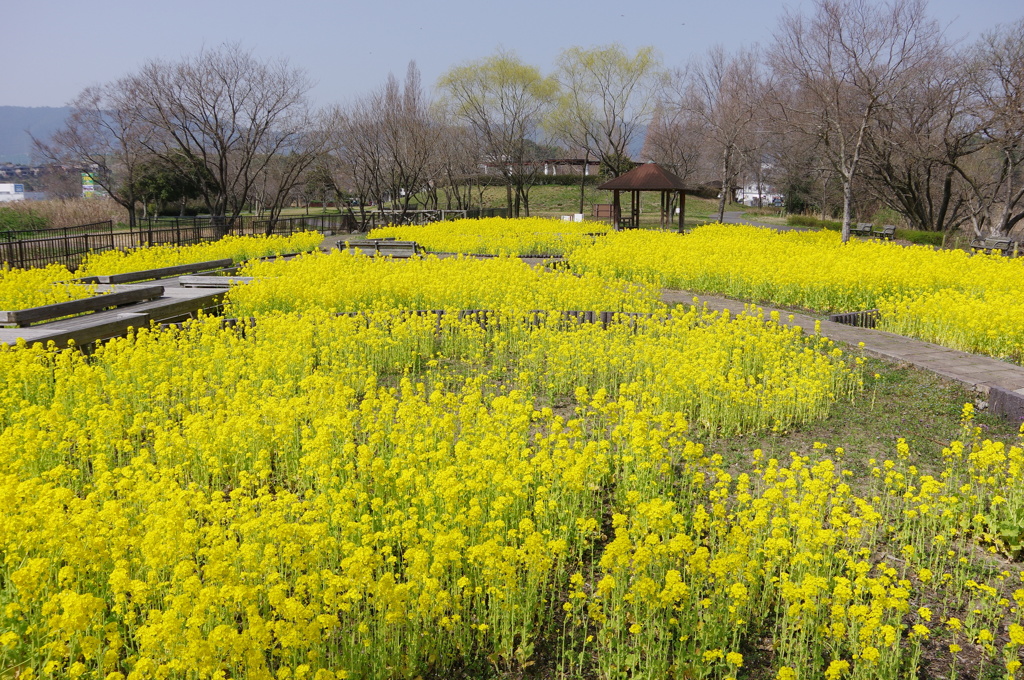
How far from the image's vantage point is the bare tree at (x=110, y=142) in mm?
35931

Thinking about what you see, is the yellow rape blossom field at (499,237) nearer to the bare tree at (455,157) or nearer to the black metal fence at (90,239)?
the black metal fence at (90,239)

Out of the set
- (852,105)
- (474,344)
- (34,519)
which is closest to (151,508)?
(34,519)

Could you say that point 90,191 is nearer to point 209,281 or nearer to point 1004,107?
point 209,281

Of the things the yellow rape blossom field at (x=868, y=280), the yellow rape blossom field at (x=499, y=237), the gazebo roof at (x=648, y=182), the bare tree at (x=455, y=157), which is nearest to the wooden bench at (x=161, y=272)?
the yellow rape blossom field at (x=499, y=237)

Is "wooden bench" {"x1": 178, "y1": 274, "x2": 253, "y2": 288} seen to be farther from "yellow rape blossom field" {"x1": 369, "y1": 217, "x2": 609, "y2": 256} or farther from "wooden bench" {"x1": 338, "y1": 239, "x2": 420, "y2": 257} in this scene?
"wooden bench" {"x1": 338, "y1": 239, "x2": 420, "y2": 257}

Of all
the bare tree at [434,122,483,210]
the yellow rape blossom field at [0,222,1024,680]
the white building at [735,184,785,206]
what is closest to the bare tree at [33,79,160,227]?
the bare tree at [434,122,483,210]

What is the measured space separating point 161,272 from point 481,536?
586 inches

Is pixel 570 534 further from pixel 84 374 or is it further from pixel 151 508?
pixel 84 374

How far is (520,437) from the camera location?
5316 mm

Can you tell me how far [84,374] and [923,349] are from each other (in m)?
9.65

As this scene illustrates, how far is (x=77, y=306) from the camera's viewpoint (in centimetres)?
1066

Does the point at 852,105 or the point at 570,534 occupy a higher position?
the point at 852,105

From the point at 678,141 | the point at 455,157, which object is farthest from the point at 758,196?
the point at 455,157

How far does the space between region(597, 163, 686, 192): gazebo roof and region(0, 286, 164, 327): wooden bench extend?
21838mm
